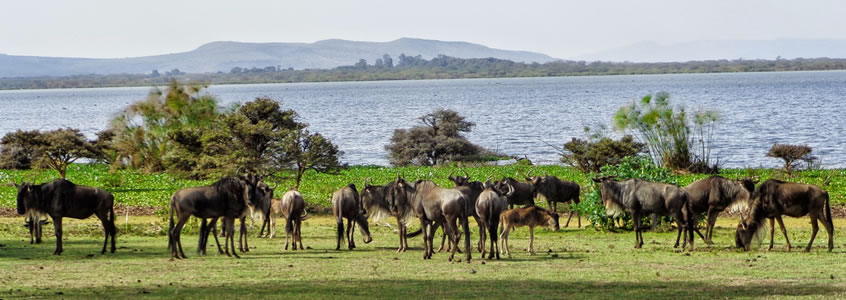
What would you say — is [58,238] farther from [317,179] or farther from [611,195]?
[317,179]

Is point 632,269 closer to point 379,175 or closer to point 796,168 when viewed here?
point 379,175

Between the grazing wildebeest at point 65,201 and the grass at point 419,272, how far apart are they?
86 cm

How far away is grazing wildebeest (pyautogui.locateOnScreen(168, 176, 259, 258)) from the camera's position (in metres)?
23.3

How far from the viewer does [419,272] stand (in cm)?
2039

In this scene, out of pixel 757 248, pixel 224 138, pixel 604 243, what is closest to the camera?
pixel 757 248

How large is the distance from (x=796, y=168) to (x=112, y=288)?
39245mm

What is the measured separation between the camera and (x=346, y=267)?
21.3 metres

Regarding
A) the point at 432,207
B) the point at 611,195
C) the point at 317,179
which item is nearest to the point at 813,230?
the point at 611,195

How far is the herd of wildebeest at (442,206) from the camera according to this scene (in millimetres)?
23109

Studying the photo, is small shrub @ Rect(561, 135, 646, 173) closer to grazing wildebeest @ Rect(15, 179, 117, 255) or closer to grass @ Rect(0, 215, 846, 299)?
grass @ Rect(0, 215, 846, 299)

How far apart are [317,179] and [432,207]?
23759mm

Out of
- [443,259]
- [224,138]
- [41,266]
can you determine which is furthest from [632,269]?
[224,138]

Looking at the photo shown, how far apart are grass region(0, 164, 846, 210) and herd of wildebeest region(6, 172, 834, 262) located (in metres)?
10.3

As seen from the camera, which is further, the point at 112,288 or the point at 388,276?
the point at 388,276
